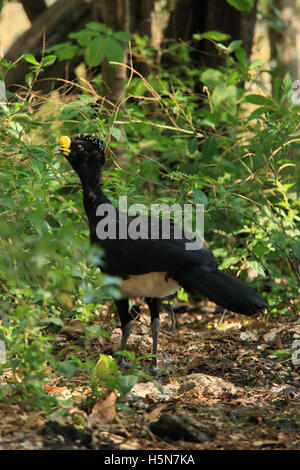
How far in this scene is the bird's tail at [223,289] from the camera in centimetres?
406

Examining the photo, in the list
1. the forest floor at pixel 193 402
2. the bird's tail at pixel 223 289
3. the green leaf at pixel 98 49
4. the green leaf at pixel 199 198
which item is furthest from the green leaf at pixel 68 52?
the bird's tail at pixel 223 289

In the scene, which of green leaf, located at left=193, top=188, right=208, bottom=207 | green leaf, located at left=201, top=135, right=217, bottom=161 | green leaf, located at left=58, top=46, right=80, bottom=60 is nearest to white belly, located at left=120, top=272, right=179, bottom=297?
green leaf, located at left=193, top=188, right=208, bottom=207

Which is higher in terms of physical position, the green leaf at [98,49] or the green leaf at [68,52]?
the green leaf at [68,52]

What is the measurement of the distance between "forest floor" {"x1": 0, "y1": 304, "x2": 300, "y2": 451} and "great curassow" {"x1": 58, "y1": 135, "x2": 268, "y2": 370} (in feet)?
1.54

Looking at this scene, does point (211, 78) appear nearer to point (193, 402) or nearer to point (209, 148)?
point (209, 148)

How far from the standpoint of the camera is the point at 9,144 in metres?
4.79

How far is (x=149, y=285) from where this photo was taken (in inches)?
178

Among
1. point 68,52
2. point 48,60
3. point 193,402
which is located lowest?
point 193,402

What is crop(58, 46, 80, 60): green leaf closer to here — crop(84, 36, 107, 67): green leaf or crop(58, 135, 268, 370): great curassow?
crop(84, 36, 107, 67): green leaf

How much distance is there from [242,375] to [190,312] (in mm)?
2218

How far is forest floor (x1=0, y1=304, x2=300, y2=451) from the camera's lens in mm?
3105

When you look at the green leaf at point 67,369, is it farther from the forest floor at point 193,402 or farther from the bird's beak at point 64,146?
the bird's beak at point 64,146

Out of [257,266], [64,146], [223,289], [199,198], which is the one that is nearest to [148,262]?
[223,289]

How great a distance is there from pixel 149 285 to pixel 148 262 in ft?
0.79
